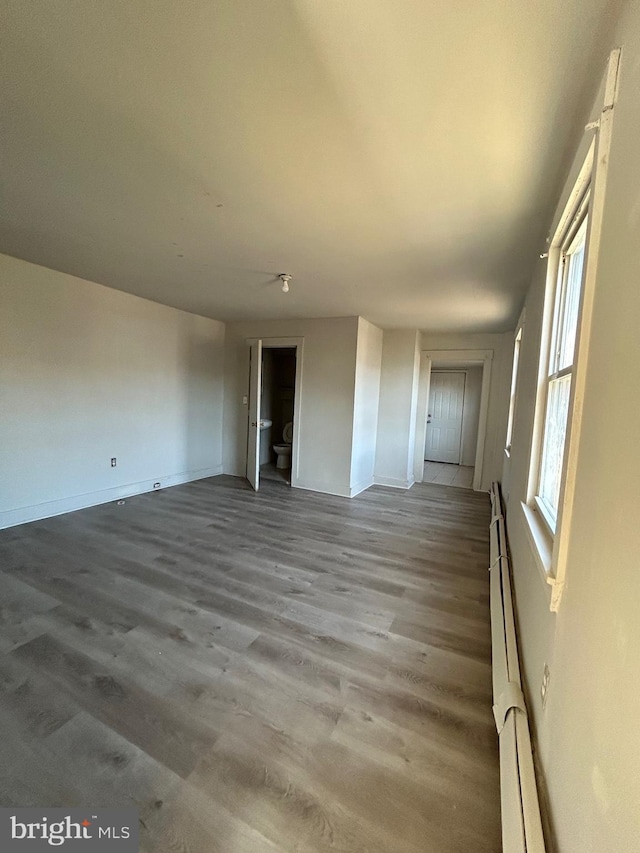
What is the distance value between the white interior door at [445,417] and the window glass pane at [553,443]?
596cm

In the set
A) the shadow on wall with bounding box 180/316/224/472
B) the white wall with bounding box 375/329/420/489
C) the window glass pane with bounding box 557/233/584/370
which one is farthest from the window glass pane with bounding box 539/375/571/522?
the shadow on wall with bounding box 180/316/224/472

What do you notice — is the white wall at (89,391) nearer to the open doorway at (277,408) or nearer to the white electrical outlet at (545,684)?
the open doorway at (277,408)

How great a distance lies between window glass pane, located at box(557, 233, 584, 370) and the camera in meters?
1.58

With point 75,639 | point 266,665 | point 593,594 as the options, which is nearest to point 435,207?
point 593,594

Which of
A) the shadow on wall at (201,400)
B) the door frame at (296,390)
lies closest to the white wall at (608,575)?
the door frame at (296,390)

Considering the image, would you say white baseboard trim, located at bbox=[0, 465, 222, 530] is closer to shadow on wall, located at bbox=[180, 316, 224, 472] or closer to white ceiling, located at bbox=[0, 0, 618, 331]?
shadow on wall, located at bbox=[180, 316, 224, 472]

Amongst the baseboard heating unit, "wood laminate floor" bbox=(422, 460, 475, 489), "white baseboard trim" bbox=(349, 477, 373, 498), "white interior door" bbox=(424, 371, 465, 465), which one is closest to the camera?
the baseboard heating unit

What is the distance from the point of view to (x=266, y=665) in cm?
181

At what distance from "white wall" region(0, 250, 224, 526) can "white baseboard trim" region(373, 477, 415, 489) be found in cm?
281

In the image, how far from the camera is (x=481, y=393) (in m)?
5.68

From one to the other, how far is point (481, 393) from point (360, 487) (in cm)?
250

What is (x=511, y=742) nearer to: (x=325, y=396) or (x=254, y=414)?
(x=325, y=396)

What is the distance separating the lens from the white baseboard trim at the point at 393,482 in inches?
215

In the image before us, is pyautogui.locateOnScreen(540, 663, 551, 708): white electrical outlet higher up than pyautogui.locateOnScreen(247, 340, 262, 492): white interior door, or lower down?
lower down
